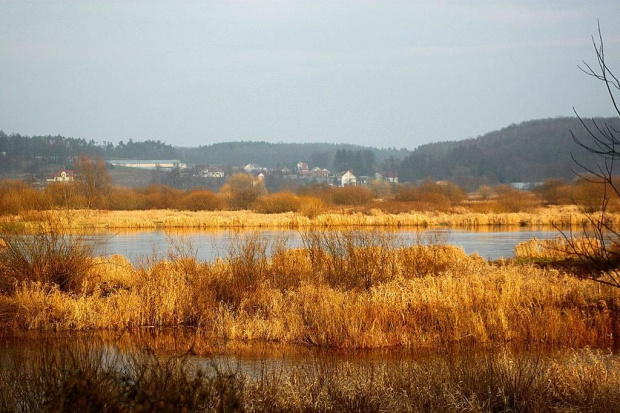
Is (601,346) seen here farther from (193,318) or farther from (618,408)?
(193,318)

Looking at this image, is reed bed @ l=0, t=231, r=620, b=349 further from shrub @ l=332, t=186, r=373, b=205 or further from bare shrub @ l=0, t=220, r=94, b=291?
shrub @ l=332, t=186, r=373, b=205

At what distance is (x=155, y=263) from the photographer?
58.8 feet

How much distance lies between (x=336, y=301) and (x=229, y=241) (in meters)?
17.1

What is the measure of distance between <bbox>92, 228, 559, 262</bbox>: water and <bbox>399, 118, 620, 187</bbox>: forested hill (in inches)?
3206

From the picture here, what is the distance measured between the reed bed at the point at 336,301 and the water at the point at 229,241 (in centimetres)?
703

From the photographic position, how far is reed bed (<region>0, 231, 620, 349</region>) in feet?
45.0

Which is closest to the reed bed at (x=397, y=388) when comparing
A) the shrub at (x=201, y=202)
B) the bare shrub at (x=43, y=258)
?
the bare shrub at (x=43, y=258)

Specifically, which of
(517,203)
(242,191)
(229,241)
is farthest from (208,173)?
(229,241)

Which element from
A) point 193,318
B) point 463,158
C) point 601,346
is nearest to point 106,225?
point 193,318

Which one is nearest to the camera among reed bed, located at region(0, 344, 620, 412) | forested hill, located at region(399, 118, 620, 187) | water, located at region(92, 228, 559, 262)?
reed bed, located at region(0, 344, 620, 412)

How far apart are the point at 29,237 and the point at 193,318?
5.52 metres

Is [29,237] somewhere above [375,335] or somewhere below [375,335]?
above

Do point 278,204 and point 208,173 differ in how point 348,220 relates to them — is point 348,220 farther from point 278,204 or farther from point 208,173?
point 208,173

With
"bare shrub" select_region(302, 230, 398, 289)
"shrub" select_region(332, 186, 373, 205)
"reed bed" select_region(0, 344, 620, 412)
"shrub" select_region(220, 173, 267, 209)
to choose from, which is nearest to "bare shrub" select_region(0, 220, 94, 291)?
"bare shrub" select_region(302, 230, 398, 289)
